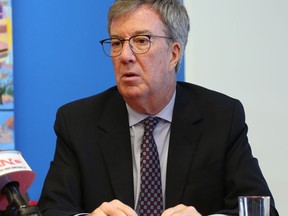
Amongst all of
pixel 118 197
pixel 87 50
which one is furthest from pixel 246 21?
pixel 118 197

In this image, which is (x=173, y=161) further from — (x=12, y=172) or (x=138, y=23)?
(x=12, y=172)

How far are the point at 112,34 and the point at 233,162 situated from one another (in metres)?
0.62

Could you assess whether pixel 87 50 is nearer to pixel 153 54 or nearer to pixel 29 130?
pixel 29 130

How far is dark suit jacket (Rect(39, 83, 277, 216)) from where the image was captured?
1.99 m

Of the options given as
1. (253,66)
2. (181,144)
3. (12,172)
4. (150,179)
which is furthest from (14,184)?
(253,66)

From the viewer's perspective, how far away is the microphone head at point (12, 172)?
1105 mm

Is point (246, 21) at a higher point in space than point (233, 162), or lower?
higher

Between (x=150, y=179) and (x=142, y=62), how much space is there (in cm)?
41

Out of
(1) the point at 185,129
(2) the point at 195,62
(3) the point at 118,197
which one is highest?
(2) the point at 195,62

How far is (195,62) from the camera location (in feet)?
9.93

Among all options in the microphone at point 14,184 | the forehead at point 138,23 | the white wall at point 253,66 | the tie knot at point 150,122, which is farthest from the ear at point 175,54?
the microphone at point 14,184

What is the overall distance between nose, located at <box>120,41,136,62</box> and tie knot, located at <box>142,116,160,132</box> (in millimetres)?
231

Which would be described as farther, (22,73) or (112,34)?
(22,73)

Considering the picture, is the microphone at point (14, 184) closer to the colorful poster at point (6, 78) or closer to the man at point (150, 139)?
the man at point (150, 139)
